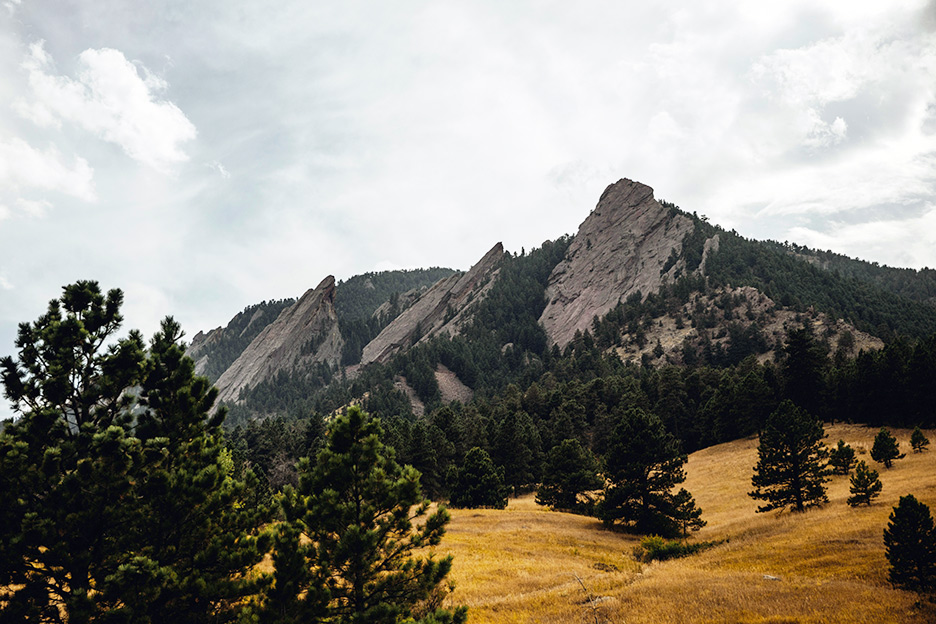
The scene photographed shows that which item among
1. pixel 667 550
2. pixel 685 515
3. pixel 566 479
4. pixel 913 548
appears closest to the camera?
pixel 913 548

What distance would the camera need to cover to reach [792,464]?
34.2 m

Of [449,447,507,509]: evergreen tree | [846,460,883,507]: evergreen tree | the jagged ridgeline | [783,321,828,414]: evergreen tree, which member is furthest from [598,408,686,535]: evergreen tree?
the jagged ridgeline

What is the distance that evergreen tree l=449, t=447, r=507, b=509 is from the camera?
1854 inches

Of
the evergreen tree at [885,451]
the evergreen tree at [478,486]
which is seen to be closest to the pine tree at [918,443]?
the evergreen tree at [885,451]

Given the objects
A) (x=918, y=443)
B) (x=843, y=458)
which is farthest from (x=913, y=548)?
(x=918, y=443)

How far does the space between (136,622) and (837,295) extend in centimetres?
18333

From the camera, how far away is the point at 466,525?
3712 cm

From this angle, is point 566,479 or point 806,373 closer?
point 566,479

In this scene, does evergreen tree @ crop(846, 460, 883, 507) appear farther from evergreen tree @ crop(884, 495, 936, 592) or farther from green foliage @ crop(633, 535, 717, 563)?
evergreen tree @ crop(884, 495, 936, 592)

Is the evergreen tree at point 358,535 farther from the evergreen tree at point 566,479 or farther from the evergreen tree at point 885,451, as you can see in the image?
the evergreen tree at point 885,451

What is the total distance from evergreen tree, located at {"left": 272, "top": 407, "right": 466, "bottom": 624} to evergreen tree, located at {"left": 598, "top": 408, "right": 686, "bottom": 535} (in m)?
28.6

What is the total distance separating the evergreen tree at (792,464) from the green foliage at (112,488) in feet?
117

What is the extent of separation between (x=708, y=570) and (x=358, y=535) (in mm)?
18310

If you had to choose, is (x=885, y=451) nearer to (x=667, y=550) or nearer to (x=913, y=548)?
(x=667, y=550)
